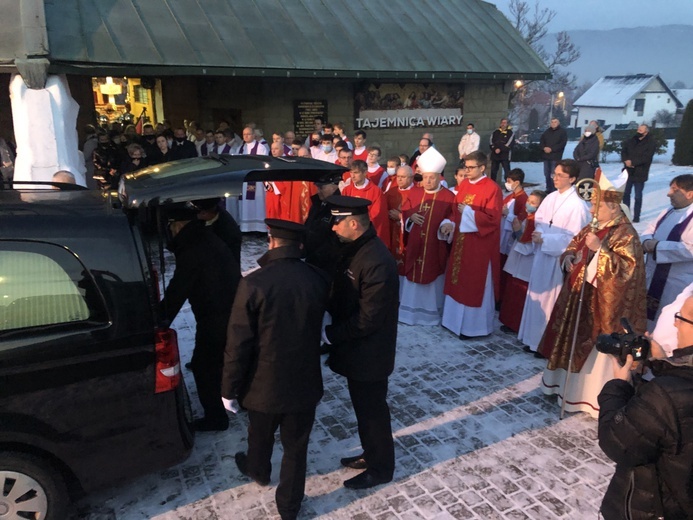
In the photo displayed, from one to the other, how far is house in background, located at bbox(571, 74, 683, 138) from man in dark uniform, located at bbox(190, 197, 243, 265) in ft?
226

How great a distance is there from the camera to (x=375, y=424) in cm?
375

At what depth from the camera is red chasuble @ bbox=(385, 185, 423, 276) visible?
6918 millimetres

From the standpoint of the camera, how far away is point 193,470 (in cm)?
398

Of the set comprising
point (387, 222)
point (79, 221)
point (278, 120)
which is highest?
point (278, 120)

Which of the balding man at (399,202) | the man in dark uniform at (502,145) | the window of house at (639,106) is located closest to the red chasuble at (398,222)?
the balding man at (399,202)

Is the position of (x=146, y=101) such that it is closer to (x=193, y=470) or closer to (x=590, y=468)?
(x=193, y=470)

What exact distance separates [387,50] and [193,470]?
11.6 m

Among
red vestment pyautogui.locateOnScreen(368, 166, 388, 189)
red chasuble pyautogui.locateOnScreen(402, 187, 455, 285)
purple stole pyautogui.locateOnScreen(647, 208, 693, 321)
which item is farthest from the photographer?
red vestment pyautogui.locateOnScreen(368, 166, 388, 189)

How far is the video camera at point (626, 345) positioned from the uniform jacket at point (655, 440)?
7.5 inches

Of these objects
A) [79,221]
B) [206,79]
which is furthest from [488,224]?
[206,79]

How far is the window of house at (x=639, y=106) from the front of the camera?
67.1m

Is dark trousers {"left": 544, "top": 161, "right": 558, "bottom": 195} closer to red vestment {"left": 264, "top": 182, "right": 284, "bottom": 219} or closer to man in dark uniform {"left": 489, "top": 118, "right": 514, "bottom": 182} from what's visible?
man in dark uniform {"left": 489, "top": 118, "right": 514, "bottom": 182}

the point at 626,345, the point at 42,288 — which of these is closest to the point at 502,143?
the point at 626,345

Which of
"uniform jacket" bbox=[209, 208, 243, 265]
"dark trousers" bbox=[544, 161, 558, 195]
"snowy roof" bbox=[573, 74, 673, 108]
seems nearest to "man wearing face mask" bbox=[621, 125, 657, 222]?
"dark trousers" bbox=[544, 161, 558, 195]
